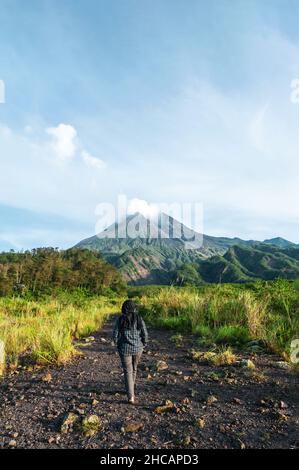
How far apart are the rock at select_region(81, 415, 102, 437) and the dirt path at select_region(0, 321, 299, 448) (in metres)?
0.06

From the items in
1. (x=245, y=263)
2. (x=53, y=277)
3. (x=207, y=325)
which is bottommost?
(x=207, y=325)

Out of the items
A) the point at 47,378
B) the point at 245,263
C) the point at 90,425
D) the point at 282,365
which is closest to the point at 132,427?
the point at 90,425

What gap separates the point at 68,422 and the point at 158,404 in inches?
47.7

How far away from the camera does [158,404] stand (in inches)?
181

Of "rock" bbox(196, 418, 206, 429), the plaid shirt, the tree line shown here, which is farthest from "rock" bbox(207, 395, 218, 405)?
the tree line

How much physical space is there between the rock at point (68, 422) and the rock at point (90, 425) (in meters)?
0.14

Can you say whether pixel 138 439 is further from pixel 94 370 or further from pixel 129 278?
pixel 129 278

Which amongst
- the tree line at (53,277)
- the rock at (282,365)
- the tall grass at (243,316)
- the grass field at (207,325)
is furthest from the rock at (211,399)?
the tree line at (53,277)

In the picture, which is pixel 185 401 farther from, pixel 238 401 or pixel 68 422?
pixel 68 422

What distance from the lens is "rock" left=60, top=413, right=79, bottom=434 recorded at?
383cm

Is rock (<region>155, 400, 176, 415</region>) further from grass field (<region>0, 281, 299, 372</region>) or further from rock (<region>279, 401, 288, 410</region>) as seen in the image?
grass field (<region>0, 281, 299, 372</region>)

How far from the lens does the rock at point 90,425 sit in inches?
148

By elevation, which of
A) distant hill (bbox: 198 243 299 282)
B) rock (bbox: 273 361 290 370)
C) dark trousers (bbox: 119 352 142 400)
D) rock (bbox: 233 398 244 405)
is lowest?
rock (bbox: 233 398 244 405)
